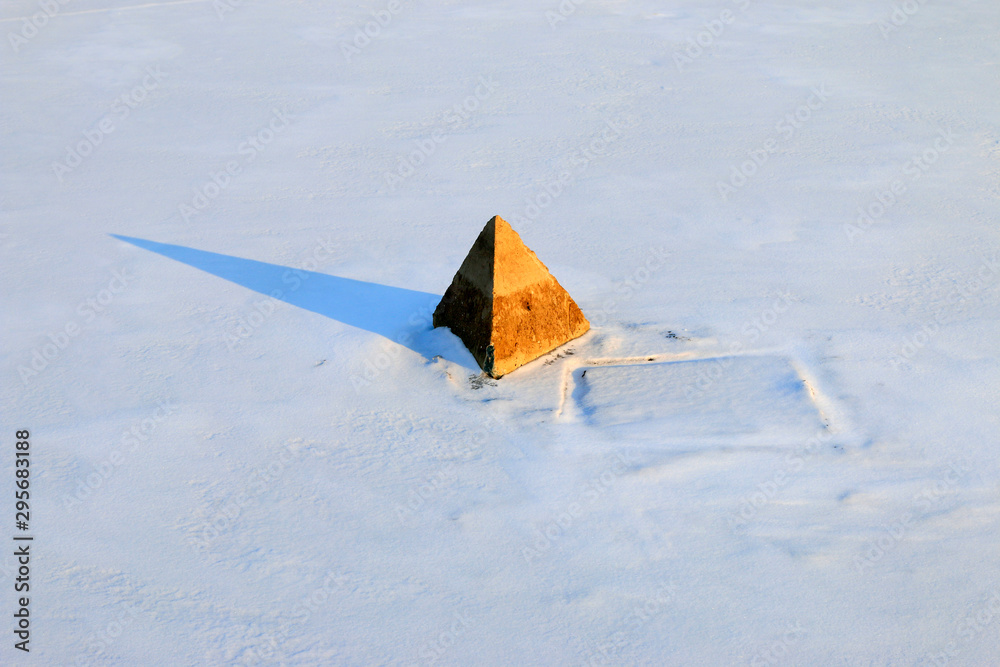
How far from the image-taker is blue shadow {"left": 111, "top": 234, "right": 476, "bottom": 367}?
5.12 meters

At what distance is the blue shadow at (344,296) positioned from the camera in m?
5.12

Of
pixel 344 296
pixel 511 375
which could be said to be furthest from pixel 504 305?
pixel 344 296

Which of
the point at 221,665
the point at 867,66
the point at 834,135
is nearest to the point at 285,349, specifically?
the point at 221,665

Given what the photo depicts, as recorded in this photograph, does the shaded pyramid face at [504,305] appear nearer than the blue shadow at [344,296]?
Yes

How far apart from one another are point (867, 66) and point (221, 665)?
9.23m

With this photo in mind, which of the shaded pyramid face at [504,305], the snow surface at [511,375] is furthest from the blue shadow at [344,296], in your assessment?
the shaded pyramid face at [504,305]

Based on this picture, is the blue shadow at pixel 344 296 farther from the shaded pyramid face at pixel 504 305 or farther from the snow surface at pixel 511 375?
the shaded pyramid face at pixel 504 305

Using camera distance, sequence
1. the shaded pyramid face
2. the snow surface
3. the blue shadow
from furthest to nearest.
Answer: the blue shadow, the shaded pyramid face, the snow surface

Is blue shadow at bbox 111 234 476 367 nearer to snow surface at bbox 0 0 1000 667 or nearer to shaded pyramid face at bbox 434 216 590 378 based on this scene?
snow surface at bbox 0 0 1000 667

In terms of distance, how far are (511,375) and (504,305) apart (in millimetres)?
400

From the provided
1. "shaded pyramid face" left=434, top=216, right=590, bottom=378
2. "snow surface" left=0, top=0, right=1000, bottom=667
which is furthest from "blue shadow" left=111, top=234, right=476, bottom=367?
"shaded pyramid face" left=434, top=216, right=590, bottom=378

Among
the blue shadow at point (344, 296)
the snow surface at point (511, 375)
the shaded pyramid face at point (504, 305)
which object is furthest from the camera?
the blue shadow at point (344, 296)

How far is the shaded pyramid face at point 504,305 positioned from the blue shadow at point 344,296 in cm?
17

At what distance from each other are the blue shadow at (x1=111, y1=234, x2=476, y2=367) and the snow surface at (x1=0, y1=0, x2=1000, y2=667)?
28 millimetres
